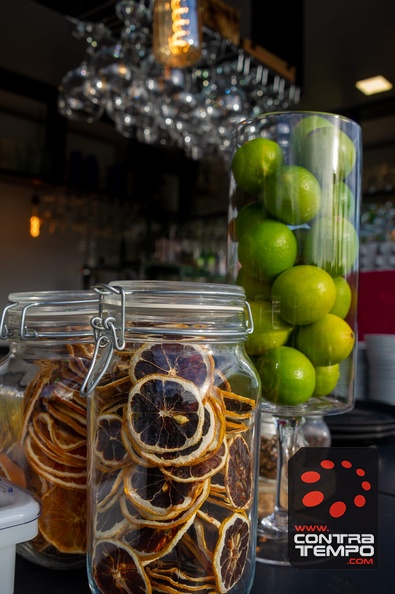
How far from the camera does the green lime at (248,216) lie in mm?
524

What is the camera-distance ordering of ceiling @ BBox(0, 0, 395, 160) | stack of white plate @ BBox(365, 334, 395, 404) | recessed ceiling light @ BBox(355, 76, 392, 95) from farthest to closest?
recessed ceiling light @ BBox(355, 76, 392, 95) → ceiling @ BBox(0, 0, 395, 160) → stack of white plate @ BBox(365, 334, 395, 404)

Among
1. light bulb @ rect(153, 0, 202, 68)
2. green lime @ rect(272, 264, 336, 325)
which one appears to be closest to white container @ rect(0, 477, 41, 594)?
green lime @ rect(272, 264, 336, 325)

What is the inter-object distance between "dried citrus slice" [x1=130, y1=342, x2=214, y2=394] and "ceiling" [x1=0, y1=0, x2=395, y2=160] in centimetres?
177

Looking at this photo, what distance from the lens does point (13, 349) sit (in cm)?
48

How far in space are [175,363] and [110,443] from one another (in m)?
0.07

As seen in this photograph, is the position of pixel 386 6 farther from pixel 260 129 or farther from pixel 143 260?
pixel 260 129

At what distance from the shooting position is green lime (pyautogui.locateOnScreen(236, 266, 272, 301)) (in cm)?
51

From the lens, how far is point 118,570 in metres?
0.37

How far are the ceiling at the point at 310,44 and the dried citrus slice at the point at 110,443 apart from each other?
5.89 ft

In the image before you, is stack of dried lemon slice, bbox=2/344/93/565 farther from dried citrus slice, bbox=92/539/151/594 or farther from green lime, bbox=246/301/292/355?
green lime, bbox=246/301/292/355

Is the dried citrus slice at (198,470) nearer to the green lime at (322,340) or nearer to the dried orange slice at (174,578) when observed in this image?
the dried orange slice at (174,578)

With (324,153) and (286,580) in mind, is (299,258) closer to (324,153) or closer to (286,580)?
(324,153)

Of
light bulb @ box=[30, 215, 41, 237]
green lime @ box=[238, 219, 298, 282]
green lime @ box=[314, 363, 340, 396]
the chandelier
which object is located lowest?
green lime @ box=[314, 363, 340, 396]

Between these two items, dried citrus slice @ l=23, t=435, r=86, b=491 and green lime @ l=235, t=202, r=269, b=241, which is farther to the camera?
green lime @ l=235, t=202, r=269, b=241
